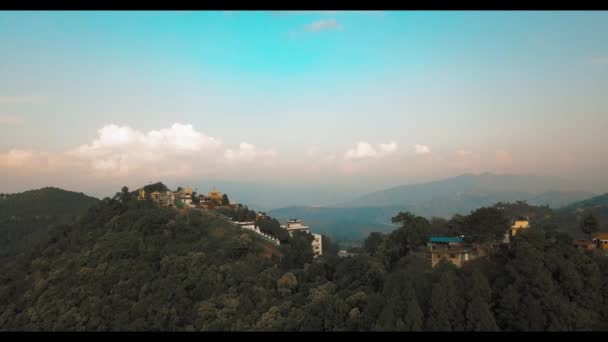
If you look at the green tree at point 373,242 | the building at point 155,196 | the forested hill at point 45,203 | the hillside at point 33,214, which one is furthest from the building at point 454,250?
the forested hill at point 45,203

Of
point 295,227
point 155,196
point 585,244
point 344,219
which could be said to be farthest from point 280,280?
point 344,219

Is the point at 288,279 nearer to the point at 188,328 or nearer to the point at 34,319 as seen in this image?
the point at 188,328

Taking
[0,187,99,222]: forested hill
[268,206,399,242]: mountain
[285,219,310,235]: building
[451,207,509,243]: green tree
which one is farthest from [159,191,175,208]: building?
[268,206,399,242]: mountain

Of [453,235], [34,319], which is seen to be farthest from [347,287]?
[34,319]

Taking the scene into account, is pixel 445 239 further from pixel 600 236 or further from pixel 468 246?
pixel 600 236

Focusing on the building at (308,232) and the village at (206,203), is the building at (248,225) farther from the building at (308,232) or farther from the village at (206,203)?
the building at (308,232)

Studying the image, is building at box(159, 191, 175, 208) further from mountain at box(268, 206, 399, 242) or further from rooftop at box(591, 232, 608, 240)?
mountain at box(268, 206, 399, 242)
